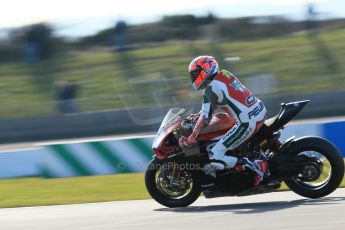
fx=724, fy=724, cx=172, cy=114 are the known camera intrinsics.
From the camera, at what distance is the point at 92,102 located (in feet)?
76.2

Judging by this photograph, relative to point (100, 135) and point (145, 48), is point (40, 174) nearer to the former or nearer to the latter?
point (100, 135)

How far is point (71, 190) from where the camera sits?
10938 millimetres

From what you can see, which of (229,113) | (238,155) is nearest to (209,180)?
(238,155)

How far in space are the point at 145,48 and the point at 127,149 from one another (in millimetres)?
17283

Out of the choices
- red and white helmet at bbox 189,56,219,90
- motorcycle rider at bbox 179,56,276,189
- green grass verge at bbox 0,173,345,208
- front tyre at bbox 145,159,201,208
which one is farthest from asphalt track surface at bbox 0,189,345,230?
red and white helmet at bbox 189,56,219,90

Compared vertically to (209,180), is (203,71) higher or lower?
higher

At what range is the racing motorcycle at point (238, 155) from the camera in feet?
26.7

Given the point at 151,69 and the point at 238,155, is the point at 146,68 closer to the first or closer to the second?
the point at 151,69

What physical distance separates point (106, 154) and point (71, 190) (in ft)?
5.79

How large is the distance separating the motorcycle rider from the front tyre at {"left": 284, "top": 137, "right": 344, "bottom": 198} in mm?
398

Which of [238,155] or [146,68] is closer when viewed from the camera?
[238,155]

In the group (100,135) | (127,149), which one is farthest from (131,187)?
(100,135)

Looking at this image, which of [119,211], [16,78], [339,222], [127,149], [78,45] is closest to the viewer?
[339,222]

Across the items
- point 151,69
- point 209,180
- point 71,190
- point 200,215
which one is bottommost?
point 71,190
